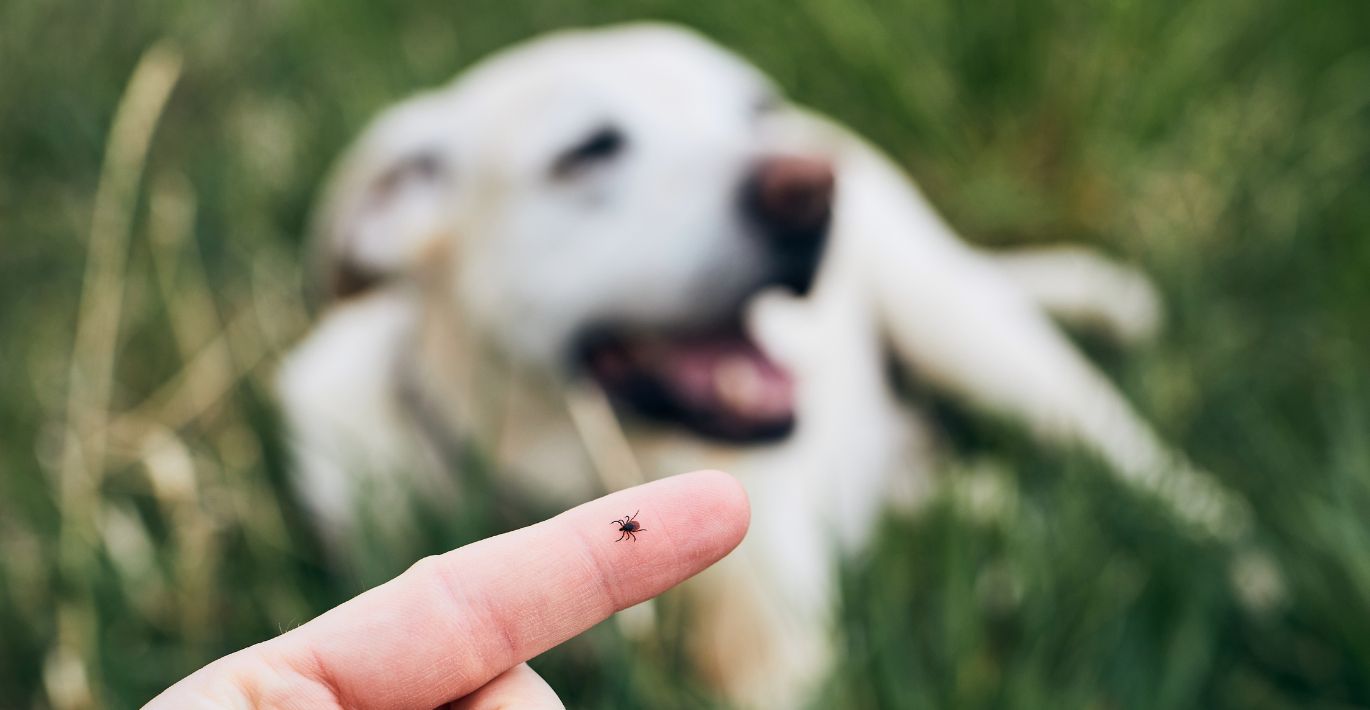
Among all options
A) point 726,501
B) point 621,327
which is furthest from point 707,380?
point 726,501

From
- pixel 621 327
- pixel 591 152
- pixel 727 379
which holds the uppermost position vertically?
pixel 591 152

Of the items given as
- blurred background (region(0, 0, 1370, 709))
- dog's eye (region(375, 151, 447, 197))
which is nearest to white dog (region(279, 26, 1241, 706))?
dog's eye (region(375, 151, 447, 197))

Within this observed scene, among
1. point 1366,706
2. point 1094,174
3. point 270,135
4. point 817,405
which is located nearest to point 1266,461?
point 1366,706

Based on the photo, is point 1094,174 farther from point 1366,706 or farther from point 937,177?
point 1366,706

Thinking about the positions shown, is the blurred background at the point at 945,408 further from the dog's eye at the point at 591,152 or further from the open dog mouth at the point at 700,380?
the dog's eye at the point at 591,152

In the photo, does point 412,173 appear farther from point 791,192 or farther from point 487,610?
point 487,610

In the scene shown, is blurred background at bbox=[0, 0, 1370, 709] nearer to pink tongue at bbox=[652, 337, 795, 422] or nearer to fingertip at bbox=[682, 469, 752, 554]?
pink tongue at bbox=[652, 337, 795, 422]
